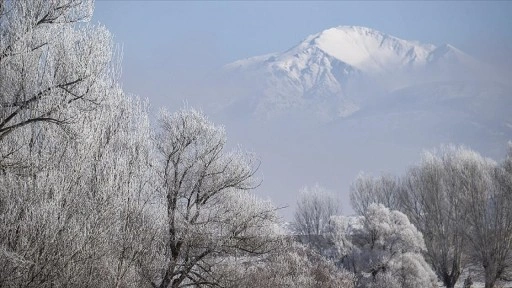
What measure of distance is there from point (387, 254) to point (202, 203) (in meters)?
18.2

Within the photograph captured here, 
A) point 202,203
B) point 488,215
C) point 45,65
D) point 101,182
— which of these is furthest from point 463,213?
point 45,65

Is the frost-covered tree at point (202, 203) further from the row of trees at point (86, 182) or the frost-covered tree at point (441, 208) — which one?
the frost-covered tree at point (441, 208)

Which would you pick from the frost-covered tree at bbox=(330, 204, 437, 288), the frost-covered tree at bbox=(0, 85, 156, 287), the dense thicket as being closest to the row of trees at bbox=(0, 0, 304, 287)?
the frost-covered tree at bbox=(0, 85, 156, 287)

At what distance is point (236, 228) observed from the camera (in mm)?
17078

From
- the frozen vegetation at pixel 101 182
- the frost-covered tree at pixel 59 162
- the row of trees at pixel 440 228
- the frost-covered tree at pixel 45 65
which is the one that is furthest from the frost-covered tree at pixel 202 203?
the row of trees at pixel 440 228

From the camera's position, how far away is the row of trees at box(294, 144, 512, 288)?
33.0 metres

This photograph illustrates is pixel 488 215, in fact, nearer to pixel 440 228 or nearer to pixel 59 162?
pixel 440 228

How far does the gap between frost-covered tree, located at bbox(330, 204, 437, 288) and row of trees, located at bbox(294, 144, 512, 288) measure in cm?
6

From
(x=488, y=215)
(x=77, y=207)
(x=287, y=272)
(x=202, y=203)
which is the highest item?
(x=488, y=215)

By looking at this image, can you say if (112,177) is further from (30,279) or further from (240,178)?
(240,178)

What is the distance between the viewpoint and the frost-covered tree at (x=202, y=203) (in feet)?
54.1

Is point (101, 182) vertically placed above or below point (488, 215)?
below

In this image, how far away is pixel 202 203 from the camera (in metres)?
→ 17.6

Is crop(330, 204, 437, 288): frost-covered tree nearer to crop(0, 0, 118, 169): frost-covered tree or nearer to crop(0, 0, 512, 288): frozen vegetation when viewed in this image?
crop(0, 0, 512, 288): frozen vegetation
